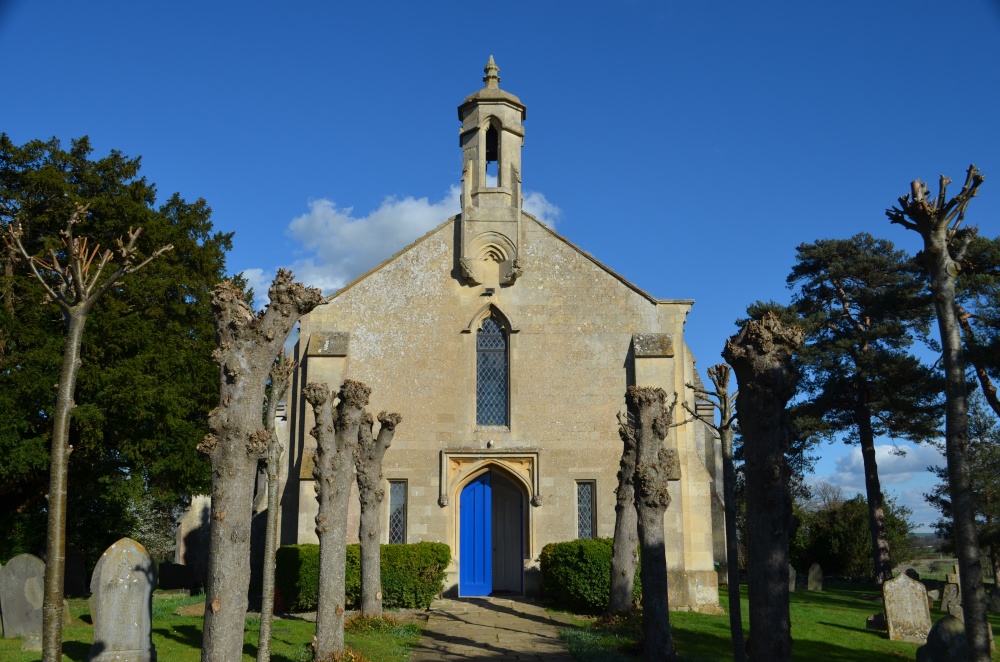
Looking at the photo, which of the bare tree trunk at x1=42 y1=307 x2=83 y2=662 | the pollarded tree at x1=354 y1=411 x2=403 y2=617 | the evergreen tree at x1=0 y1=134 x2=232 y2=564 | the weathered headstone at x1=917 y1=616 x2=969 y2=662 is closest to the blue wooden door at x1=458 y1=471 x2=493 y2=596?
the pollarded tree at x1=354 y1=411 x2=403 y2=617

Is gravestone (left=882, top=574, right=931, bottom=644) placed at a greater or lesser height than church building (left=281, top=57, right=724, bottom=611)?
lesser

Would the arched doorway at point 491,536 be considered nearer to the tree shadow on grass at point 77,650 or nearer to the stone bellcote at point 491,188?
the stone bellcote at point 491,188

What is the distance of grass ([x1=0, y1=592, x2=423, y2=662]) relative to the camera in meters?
13.9

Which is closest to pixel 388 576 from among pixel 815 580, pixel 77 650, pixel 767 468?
pixel 77 650

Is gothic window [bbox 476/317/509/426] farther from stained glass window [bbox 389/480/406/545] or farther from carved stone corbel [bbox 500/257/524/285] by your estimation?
stained glass window [bbox 389/480/406/545]

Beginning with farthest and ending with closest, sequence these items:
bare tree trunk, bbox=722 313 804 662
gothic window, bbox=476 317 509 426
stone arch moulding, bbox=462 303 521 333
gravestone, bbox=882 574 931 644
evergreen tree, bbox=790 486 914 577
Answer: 1. evergreen tree, bbox=790 486 914 577
2. stone arch moulding, bbox=462 303 521 333
3. gothic window, bbox=476 317 509 426
4. gravestone, bbox=882 574 931 644
5. bare tree trunk, bbox=722 313 804 662

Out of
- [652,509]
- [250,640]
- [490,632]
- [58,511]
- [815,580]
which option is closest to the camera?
[58,511]

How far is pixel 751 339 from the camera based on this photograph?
10758 mm

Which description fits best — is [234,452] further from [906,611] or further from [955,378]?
[906,611]

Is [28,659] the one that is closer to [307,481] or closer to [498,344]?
[307,481]

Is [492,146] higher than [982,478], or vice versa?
[492,146]

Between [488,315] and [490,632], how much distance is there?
9.18m

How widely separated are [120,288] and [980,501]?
30.5 meters

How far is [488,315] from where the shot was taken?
77.9ft
